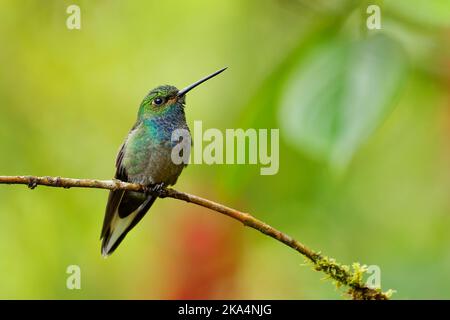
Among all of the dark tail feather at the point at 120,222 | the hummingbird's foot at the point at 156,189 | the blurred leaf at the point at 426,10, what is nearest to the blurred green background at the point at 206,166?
the blurred leaf at the point at 426,10

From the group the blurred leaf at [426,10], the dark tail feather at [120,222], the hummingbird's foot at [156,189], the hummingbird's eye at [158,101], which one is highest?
the hummingbird's eye at [158,101]

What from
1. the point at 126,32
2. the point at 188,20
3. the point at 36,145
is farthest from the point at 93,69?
the point at 36,145

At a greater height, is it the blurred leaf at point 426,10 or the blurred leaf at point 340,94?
the blurred leaf at point 426,10

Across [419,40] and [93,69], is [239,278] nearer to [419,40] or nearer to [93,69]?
[419,40]

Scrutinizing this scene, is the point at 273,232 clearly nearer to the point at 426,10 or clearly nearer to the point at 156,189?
the point at 426,10

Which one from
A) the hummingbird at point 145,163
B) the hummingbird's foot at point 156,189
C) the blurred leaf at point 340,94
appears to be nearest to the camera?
the blurred leaf at point 340,94

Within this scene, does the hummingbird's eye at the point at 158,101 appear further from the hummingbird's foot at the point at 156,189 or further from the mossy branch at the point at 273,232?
the mossy branch at the point at 273,232

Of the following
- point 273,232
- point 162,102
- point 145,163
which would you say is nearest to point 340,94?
point 273,232
